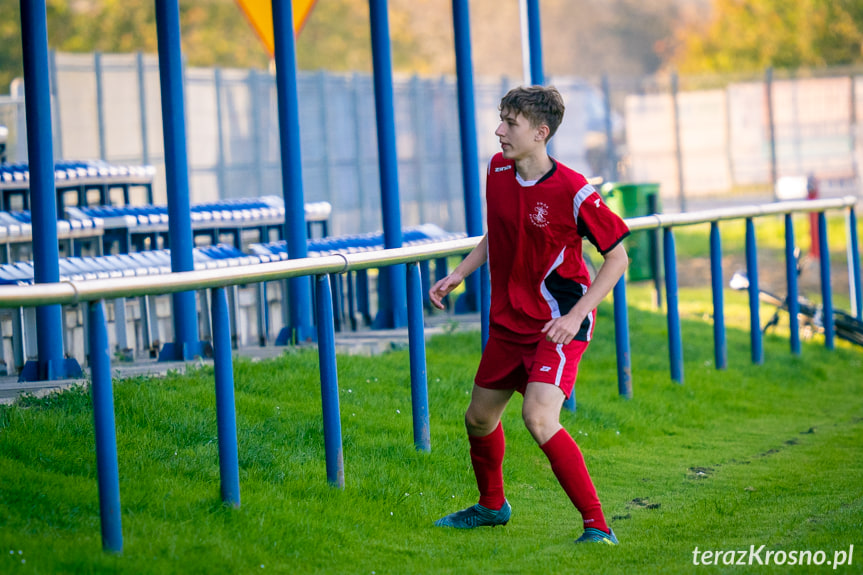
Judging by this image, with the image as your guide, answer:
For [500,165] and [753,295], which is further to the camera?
[753,295]

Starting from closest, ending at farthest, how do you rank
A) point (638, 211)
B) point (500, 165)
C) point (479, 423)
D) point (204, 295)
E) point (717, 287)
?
point (500, 165) < point (479, 423) < point (204, 295) < point (717, 287) < point (638, 211)

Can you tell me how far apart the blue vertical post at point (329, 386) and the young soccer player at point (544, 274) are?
0.68m

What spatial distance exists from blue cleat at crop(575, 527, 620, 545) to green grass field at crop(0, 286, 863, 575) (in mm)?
56

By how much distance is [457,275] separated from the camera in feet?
16.7

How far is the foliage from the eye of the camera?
4228 cm

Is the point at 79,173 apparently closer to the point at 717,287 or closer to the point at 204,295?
the point at 204,295

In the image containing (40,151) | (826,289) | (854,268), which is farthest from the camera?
(854,268)

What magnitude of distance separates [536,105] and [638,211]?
332 inches

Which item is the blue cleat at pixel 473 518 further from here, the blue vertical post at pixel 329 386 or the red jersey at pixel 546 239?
the red jersey at pixel 546 239

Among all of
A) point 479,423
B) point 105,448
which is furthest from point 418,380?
point 105,448

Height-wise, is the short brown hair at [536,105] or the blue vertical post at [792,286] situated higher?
the short brown hair at [536,105]

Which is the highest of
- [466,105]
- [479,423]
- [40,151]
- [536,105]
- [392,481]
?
[466,105]

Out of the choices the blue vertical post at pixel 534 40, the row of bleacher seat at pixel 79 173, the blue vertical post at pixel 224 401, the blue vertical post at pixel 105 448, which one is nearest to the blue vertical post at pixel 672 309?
the blue vertical post at pixel 534 40

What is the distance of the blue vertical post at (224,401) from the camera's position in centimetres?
470
